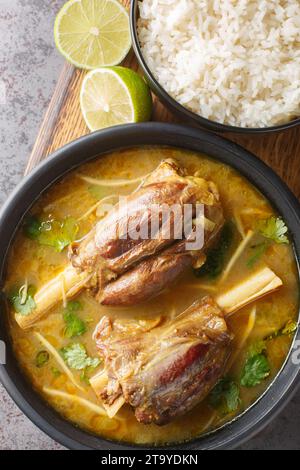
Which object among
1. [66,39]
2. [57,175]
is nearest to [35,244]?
[57,175]

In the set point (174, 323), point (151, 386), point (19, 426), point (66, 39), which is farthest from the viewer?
point (19, 426)

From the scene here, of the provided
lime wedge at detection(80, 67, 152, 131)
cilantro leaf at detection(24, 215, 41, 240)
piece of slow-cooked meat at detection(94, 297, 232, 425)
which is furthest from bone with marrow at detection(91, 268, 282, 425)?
lime wedge at detection(80, 67, 152, 131)

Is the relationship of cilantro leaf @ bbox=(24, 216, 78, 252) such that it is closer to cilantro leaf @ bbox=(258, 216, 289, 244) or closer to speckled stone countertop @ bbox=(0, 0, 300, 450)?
speckled stone countertop @ bbox=(0, 0, 300, 450)

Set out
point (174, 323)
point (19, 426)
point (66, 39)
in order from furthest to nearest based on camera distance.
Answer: point (19, 426) → point (66, 39) → point (174, 323)

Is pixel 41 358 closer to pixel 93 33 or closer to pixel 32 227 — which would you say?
pixel 32 227

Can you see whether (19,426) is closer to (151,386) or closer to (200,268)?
(151,386)

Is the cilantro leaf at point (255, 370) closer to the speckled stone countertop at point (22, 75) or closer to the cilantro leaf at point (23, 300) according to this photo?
the cilantro leaf at point (23, 300)

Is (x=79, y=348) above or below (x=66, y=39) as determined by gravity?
below
